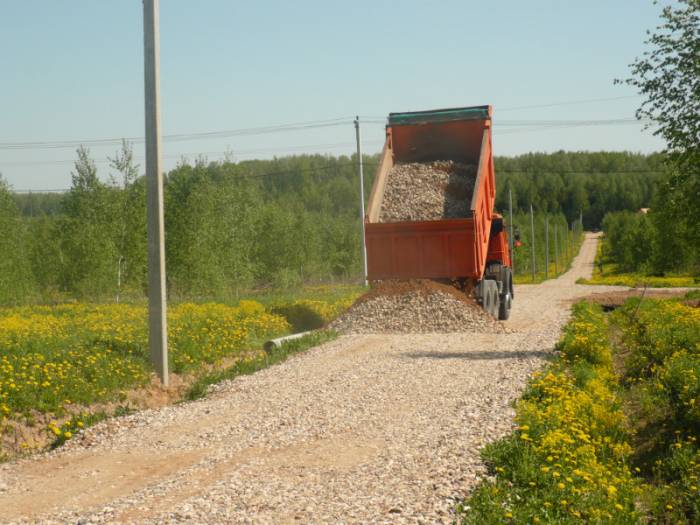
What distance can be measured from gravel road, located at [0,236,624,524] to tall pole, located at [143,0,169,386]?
1.24 m

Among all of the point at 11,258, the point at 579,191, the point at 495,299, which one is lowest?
the point at 495,299

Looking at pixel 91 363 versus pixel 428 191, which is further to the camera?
pixel 428 191

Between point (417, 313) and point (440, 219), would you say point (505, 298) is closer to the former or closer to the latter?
point (417, 313)

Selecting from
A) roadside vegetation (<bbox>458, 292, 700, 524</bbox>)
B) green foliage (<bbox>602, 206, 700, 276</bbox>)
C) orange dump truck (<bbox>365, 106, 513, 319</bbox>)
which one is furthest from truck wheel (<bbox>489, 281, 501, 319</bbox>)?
green foliage (<bbox>602, 206, 700, 276</bbox>)

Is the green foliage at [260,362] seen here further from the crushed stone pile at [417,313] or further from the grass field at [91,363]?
the crushed stone pile at [417,313]

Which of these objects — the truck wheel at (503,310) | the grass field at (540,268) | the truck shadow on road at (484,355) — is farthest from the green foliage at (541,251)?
the truck shadow on road at (484,355)

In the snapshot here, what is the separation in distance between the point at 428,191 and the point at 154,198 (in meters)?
8.25

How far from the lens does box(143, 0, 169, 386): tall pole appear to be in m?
11.7

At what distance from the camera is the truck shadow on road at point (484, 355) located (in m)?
13.5

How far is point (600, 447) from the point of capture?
740cm

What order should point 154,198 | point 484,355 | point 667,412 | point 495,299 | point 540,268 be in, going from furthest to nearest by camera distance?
point 540,268, point 495,299, point 484,355, point 154,198, point 667,412

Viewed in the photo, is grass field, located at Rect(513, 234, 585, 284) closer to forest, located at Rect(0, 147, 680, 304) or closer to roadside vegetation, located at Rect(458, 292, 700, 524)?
forest, located at Rect(0, 147, 680, 304)

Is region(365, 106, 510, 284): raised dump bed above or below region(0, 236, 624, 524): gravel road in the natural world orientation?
above

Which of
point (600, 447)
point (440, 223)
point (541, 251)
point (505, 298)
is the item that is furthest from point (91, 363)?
point (541, 251)
